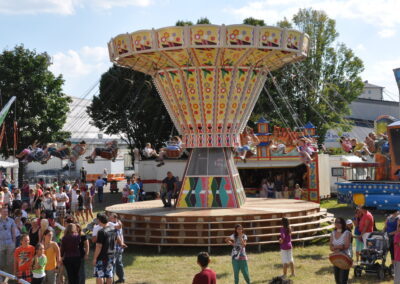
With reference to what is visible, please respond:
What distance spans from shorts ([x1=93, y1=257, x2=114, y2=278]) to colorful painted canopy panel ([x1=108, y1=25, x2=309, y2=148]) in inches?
279

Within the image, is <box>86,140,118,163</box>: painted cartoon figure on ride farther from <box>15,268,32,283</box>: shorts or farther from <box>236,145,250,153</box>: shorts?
<box>15,268,32,283</box>: shorts

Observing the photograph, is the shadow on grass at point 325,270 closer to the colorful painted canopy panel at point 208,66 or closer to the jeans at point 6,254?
the colorful painted canopy panel at point 208,66

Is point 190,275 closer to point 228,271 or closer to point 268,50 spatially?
point 228,271

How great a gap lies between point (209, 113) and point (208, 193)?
2.28 m

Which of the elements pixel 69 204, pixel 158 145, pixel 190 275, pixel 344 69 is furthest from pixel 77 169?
pixel 190 275

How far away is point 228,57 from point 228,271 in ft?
21.1

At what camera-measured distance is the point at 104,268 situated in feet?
28.7

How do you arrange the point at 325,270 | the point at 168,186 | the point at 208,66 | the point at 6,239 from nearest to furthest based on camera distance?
the point at 6,239
the point at 325,270
the point at 208,66
the point at 168,186

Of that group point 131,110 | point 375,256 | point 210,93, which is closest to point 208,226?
point 210,93

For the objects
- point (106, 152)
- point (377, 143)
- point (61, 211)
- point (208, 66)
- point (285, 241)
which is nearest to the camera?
point (285, 241)

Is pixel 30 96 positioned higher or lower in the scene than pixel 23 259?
higher

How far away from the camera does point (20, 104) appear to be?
30.9 metres

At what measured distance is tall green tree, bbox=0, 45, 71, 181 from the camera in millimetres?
30438

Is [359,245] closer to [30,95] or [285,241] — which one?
[285,241]
